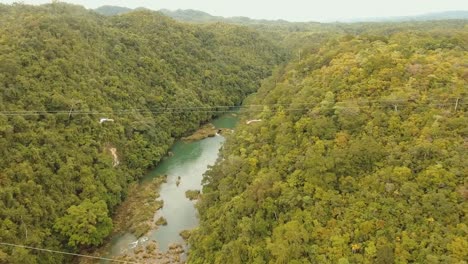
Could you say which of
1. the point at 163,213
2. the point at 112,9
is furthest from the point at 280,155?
the point at 112,9

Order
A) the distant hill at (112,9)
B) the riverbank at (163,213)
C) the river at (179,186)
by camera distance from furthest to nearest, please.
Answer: the distant hill at (112,9)
the river at (179,186)
the riverbank at (163,213)

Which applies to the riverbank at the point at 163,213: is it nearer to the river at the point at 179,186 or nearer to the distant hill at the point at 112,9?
the river at the point at 179,186

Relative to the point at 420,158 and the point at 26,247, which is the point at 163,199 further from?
the point at 420,158

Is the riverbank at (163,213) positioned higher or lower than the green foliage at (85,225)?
lower

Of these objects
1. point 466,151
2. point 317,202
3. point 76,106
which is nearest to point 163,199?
point 76,106

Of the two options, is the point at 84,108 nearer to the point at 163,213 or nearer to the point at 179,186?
the point at 179,186

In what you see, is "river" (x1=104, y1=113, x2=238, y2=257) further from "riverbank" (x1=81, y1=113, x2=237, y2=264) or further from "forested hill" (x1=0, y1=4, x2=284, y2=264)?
"forested hill" (x1=0, y1=4, x2=284, y2=264)

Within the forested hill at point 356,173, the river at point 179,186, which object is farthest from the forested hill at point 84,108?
the forested hill at point 356,173
